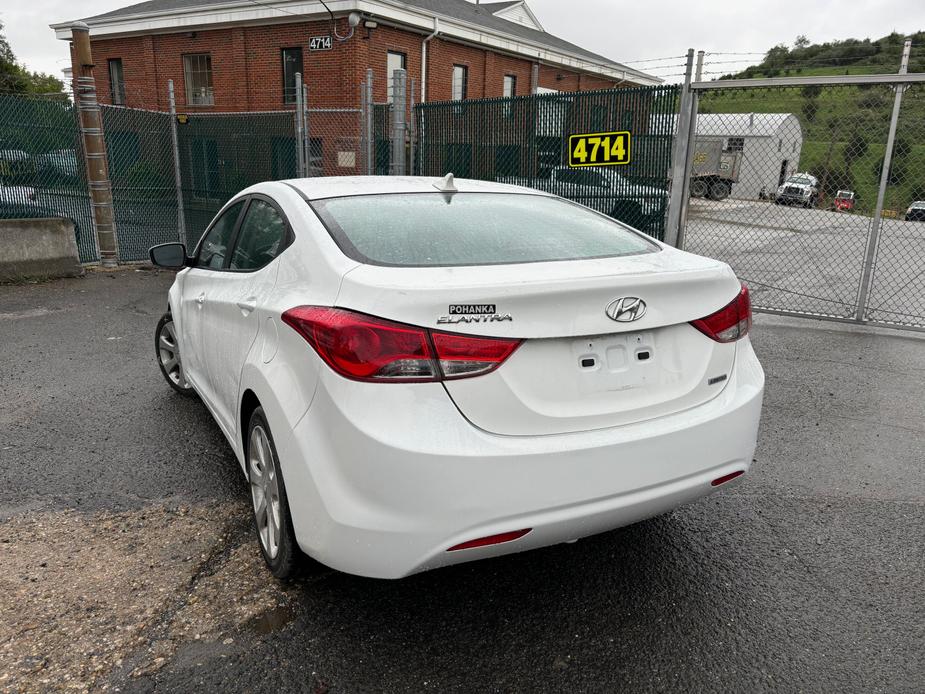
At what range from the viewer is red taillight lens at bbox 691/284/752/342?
8.59ft

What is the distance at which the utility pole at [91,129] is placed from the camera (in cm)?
989

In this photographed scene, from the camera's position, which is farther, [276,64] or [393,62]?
[276,64]

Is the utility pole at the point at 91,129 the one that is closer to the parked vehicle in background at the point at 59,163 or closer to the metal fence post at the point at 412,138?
the parked vehicle in background at the point at 59,163

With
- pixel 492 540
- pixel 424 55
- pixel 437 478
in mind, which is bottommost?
pixel 492 540

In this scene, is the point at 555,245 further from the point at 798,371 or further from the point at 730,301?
the point at 798,371

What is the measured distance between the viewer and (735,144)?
855 cm

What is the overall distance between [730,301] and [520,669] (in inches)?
59.2

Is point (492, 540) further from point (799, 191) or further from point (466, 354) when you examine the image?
point (799, 191)

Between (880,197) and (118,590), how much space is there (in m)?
7.25

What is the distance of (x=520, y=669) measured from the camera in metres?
2.44

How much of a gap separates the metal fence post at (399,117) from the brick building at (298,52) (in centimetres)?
1199

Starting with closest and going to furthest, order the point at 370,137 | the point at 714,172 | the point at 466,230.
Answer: the point at 466,230 < the point at 714,172 < the point at 370,137

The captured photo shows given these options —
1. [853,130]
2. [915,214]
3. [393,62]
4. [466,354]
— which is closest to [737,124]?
[853,130]

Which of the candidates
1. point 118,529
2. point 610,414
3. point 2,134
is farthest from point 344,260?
point 2,134
